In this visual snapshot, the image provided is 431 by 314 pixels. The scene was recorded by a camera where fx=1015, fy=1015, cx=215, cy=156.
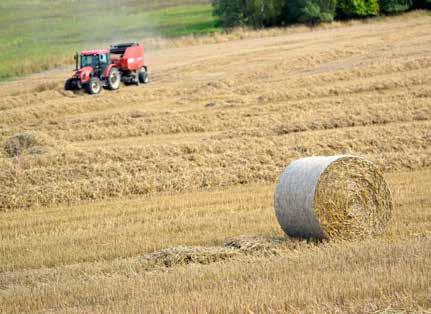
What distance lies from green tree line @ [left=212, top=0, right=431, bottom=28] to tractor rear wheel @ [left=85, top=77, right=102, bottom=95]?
25.1 meters

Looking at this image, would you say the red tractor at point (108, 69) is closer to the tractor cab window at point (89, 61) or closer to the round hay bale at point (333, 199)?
the tractor cab window at point (89, 61)

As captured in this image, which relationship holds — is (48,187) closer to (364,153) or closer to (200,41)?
(364,153)

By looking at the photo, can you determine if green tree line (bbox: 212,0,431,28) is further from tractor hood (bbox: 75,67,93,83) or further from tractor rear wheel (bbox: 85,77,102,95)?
tractor hood (bbox: 75,67,93,83)

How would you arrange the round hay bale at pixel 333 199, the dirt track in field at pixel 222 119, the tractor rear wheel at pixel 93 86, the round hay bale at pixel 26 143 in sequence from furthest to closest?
the tractor rear wheel at pixel 93 86 → the round hay bale at pixel 26 143 → the dirt track in field at pixel 222 119 → the round hay bale at pixel 333 199

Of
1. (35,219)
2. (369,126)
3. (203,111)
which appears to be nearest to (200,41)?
(203,111)

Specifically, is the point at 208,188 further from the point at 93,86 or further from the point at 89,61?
the point at 89,61

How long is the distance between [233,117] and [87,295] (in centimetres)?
1600

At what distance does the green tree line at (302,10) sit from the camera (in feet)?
183

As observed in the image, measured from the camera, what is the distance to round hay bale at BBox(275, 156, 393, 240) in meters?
11.3

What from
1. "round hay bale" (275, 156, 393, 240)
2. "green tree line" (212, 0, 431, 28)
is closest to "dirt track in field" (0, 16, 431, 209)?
"round hay bale" (275, 156, 393, 240)

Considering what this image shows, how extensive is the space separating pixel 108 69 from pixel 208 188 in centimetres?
1659

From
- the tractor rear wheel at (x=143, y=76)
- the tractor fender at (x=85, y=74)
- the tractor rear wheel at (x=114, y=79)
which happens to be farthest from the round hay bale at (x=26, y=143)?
the tractor rear wheel at (x=143, y=76)

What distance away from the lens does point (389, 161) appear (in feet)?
59.7

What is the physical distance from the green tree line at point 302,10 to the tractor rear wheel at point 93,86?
25.1 metres
